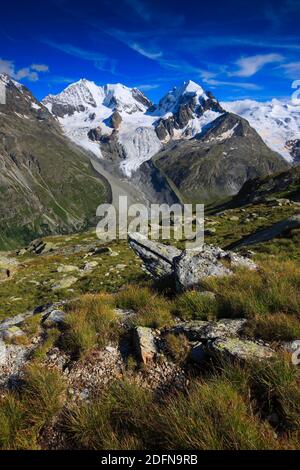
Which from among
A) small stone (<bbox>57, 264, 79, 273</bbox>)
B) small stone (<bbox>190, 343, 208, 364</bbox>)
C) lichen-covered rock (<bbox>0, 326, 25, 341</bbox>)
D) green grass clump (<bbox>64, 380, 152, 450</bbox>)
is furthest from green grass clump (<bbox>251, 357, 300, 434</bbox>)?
small stone (<bbox>57, 264, 79, 273</bbox>)

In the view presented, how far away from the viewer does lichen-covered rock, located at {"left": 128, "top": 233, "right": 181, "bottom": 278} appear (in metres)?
15.4

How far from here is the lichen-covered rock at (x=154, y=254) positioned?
15375 millimetres

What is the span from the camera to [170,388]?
670 centimetres

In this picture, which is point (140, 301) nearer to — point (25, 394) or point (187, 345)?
point (187, 345)

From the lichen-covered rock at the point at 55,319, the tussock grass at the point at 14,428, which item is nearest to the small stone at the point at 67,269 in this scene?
the lichen-covered rock at the point at 55,319

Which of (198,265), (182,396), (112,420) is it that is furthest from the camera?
(198,265)

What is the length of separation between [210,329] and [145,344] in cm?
155

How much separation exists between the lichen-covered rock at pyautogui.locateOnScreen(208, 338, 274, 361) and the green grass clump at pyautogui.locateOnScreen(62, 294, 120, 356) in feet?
9.13

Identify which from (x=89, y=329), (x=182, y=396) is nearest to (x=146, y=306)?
(x=89, y=329)

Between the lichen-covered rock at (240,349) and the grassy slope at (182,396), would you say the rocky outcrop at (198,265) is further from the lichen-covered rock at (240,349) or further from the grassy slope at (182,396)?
the lichen-covered rock at (240,349)

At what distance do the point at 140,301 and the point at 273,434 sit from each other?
252 inches

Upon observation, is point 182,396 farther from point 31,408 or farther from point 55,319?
point 55,319

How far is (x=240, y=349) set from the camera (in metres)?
6.88
